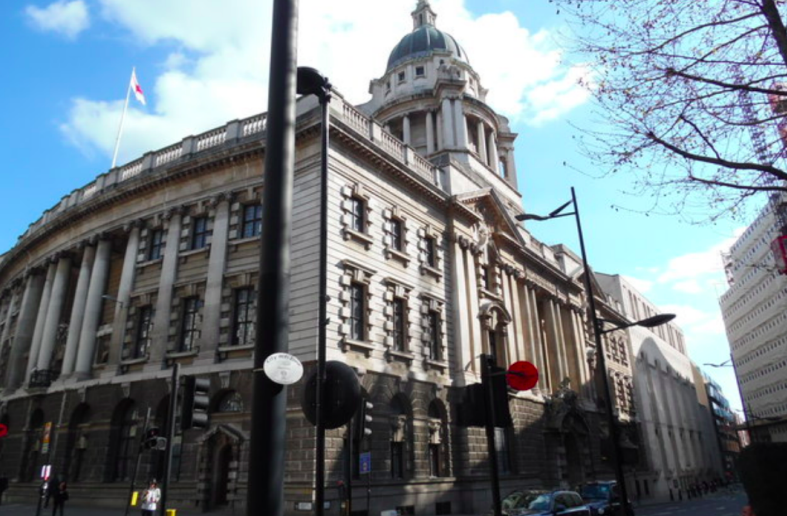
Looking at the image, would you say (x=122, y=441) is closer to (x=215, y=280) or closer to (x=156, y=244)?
(x=215, y=280)

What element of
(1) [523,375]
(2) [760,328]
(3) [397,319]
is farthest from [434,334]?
(2) [760,328]

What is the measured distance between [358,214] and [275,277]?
20840mm

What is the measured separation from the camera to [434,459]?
83.8 ft

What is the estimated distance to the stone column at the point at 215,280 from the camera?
23.4 meters

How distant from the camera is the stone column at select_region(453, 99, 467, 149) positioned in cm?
4391

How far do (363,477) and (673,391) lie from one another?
210 feet

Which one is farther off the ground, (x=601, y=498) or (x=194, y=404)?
(x=194, y=404)

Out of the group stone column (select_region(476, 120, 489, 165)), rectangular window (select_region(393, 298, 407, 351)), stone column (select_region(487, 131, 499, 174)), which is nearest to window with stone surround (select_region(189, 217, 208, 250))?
rectangular window (select_region(393, 298, 407, 351))

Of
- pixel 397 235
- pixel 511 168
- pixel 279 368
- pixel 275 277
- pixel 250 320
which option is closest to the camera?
pixel 279 368

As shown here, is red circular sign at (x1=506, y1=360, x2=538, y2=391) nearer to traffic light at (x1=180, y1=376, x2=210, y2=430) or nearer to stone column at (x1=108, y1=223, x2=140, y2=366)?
traffic light at (x1=180, y1=376, x2=210, y2=430)

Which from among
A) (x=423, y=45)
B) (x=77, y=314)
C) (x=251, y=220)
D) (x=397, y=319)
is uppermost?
(x=423, y=45)

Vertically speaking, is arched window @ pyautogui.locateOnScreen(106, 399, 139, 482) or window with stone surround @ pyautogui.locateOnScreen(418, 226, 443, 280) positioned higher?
window with stone surround @ pyautogui.locateOnScreen(418, 226, 443, 280)

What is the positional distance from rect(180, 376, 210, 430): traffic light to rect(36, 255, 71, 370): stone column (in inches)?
1019

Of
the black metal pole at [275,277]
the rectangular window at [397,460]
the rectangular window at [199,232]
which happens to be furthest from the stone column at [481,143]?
the black metal pole at [275,277]
